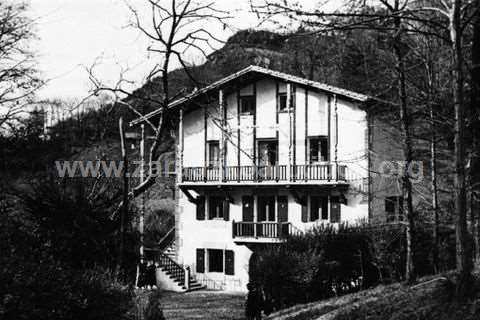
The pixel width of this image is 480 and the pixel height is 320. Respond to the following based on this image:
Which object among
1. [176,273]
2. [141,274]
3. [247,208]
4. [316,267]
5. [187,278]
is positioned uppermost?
[247,208]

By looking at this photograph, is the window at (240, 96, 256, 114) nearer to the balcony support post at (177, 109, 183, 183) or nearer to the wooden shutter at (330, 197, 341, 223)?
the balcony support post at (177, 109, 183, 183)

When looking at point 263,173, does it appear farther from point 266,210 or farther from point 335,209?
point 335,209

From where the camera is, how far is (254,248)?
35156mm

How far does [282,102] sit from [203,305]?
38.7 ft

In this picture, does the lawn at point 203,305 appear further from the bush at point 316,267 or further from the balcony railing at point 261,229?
the bush at point 316,267

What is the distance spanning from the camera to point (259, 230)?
34562mm

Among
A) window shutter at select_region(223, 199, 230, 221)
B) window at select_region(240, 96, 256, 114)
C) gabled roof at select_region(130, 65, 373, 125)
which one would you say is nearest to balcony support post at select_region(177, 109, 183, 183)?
gabled roof at select_region(130, 65, 373, 125)

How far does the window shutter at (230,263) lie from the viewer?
35906 millimetres

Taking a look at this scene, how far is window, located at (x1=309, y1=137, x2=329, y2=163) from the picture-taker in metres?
34.0

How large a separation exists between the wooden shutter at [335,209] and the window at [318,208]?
1.41 ft

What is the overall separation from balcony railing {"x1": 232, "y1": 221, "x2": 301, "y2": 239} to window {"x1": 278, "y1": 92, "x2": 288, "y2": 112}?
20.4 feet

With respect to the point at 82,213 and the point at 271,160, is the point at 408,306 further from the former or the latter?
the point at 271,160

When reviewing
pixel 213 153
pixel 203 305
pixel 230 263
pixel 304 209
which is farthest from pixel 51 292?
pixel 213 153

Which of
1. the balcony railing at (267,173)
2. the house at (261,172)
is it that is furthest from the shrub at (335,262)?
the house at (261,172)
